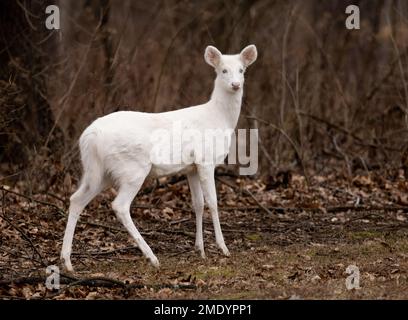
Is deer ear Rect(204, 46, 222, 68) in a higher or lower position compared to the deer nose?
higher

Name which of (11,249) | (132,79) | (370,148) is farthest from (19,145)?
(370,148)

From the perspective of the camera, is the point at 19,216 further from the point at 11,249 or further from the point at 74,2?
the point at 74,2

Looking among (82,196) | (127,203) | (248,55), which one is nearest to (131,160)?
(127,203)

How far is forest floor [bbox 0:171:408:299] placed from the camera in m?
7.89

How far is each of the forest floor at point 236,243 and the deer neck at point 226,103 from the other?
153 cm

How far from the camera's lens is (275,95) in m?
17.7

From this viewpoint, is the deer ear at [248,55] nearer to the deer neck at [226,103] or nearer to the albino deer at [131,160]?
the albino deer at [131,160]

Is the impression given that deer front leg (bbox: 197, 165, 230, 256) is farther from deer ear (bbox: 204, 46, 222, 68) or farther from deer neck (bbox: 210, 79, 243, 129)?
deer ear (bbox: 204, 46, 222, 68)

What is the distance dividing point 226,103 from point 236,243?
5.70 feet

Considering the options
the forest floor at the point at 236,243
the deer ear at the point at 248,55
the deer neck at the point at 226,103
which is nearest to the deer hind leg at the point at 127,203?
the forest floor at the point at 236,243

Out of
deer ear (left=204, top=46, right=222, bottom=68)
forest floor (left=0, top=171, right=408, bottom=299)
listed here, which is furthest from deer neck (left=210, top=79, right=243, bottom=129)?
forest floor (left=0, top=171, right=408, bottom=299)

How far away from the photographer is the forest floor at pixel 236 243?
25.9ft

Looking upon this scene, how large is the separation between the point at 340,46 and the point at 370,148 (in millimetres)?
4844

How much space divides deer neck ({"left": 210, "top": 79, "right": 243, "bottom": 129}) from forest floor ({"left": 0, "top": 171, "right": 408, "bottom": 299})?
1.53 meters
